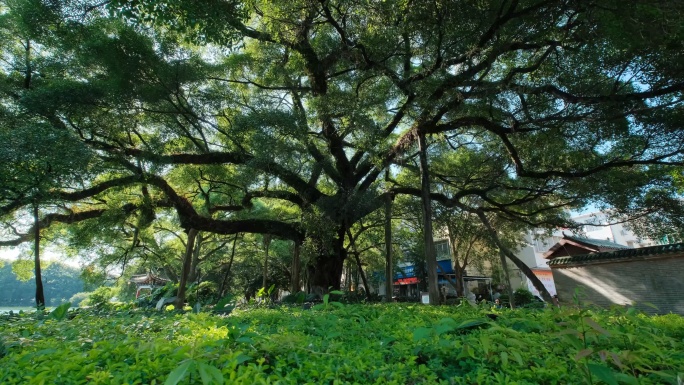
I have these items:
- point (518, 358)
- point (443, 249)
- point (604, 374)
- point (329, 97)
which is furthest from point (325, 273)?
point (443, 249)

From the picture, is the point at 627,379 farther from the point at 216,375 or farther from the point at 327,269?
the point at 327,269

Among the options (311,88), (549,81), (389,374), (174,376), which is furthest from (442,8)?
(174,376)

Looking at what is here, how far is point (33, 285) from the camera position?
3055cm

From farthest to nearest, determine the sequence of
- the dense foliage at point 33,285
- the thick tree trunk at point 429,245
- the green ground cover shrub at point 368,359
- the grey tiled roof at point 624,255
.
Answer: the dense foliage at point 33,285 → the grey tiled roof at point 624,255 → the thick tree trunk at point 429,245 → the green ground cover shrub at point 368,359

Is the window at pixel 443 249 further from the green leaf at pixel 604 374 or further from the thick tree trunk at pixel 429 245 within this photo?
the green leaf at pixel 604 374

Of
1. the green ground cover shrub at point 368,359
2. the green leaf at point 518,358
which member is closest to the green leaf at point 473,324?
the green ground cover shrub at point 368,359

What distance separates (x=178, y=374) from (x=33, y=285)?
132ft

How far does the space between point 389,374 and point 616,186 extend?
31.8 feet

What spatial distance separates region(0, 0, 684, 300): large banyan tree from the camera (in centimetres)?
573

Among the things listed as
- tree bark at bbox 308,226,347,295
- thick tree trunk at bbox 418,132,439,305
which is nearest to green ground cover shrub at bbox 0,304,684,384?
thick tree trunk at bbox 418,132,439,305

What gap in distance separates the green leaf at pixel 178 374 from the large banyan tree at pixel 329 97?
388cm

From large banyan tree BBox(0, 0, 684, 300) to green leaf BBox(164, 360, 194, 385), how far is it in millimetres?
3881

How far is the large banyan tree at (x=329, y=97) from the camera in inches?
225

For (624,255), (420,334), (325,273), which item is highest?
(624,255)
